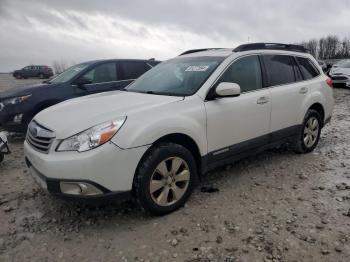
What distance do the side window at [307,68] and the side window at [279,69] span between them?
12.0 inches

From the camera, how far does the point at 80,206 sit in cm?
371

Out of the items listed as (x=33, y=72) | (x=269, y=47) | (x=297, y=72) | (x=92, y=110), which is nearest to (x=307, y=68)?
(x=297, y=72)

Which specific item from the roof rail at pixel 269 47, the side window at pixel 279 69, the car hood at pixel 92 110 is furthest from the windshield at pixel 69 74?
the side window at pixel 279 69

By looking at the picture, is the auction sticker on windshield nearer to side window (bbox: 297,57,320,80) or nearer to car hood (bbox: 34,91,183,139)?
car hood (bbox: 34,91,183,139)

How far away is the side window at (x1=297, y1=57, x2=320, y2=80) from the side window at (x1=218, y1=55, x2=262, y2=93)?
121 cm

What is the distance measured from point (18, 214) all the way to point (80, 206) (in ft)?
2.13

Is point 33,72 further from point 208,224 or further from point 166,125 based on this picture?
point 208,224

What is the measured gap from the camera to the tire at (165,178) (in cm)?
320

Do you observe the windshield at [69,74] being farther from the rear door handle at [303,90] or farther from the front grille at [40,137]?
the rear door handle at [303,90]

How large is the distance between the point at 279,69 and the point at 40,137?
10.9ft

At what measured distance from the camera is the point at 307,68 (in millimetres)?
5418

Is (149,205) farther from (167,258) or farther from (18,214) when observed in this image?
(18,214)

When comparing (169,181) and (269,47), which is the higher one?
(269,47)

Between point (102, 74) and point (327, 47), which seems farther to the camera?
point (327, 47)
